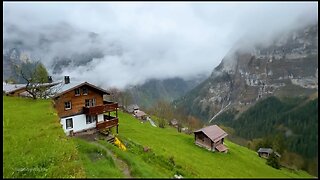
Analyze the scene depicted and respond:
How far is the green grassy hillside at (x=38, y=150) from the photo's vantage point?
64.6 ft

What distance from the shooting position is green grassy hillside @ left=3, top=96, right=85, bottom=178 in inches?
775

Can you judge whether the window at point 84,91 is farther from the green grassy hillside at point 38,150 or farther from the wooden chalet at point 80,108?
the green grassy hillside at point 38,150

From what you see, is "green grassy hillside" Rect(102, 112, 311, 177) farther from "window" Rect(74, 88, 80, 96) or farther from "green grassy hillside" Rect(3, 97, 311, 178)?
"window" Rect(74, 88, 80, 96)

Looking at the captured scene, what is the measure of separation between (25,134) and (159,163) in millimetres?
13693

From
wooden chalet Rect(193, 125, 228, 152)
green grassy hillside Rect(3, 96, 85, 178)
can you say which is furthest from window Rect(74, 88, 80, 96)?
wooden chalet Rect(193, 125, 228, 152)

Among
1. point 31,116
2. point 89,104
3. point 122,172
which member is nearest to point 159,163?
point 122,172

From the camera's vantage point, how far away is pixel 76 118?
4188 cm

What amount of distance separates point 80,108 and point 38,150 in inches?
780

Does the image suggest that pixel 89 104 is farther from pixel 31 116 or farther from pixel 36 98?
pixel 36 98

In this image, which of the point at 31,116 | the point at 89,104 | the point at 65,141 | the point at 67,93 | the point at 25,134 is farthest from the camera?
the point at 89,104

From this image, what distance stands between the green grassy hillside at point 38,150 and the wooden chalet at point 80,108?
6065 mm

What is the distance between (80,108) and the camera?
43281 millimetres

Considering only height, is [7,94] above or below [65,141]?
above

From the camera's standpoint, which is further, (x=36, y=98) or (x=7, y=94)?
(x=7, y=94)
